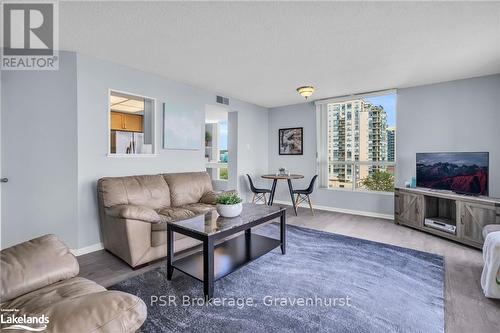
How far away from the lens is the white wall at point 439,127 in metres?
3.65

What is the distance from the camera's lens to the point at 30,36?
98.7 inches

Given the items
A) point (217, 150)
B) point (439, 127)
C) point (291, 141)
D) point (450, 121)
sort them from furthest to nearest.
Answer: point (217, 150) < point (291, 141) < point (439, 127) < point (450, 121)

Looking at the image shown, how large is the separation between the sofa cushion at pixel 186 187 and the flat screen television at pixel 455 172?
353 centimetres

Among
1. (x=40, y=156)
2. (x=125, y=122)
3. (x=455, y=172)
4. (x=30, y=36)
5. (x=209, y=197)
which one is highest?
(x=30, y=36)

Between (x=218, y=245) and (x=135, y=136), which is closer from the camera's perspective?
(x=218, y=245)

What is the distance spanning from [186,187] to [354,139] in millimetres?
3587

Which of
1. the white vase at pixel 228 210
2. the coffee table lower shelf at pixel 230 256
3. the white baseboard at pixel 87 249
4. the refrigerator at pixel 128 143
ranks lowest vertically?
the white baseboard at pixel 87 249

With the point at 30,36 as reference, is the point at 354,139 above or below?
below

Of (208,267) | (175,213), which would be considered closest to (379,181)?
(175,213)

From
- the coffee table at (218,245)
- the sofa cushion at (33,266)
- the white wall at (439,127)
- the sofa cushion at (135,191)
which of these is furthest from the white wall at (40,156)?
the white wall at (439,127)

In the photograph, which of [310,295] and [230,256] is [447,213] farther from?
[230,256]

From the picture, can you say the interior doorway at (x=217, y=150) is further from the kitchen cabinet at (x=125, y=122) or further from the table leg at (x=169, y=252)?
the table leg at (x=169, y=252)

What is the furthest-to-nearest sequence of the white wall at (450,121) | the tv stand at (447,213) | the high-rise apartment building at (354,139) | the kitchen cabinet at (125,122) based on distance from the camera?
the kitchen cabinet at (125,122) < the high-rise apartment building at (354,139) < the white wall at (450,121) < the tv stand at (447,213)

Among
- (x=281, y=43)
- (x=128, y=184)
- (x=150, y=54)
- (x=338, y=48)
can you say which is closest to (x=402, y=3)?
(x=338, y=48)
